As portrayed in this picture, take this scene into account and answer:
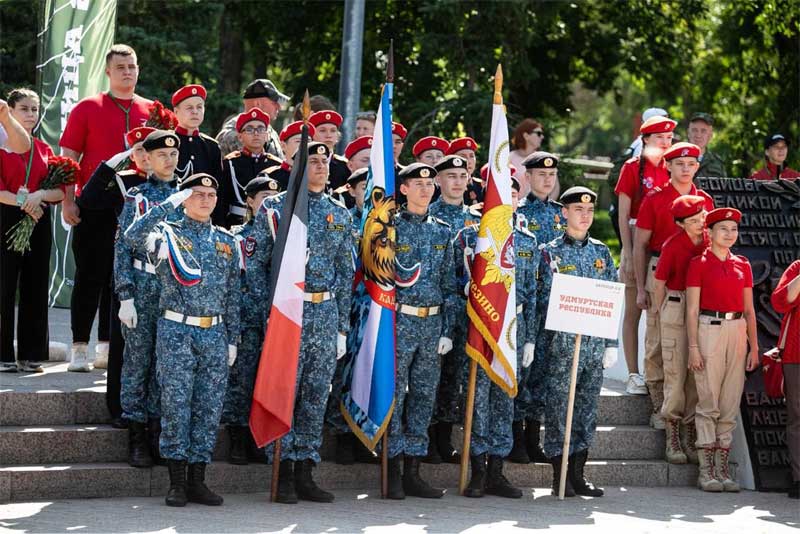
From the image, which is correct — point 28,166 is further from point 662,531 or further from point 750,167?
point 750,167

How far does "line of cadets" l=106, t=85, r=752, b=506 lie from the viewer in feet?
27.5

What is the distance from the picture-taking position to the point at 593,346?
9.59 m

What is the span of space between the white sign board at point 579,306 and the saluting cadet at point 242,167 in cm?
236

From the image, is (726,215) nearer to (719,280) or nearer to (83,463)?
(719,280)

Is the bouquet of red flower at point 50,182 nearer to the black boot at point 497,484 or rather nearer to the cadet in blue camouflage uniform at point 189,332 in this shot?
the cadet in blue camouflage uniform at point 189,332

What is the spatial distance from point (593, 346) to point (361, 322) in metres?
1.70

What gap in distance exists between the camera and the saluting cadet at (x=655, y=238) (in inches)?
414

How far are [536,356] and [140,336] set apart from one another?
2953 mm

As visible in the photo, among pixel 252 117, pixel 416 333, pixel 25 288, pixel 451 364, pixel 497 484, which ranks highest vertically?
pixel 252 117

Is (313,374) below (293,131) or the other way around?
below

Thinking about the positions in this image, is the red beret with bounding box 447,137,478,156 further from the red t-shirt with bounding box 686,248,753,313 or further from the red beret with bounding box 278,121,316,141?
the red t-shirt with bounding box 686,248,753,313

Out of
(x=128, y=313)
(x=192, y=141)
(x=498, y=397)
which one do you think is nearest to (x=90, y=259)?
(x=192, y=141)

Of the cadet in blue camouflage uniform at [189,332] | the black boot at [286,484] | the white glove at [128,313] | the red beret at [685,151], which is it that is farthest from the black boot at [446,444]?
the red beret at [685,151]

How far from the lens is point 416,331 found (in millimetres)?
9164
